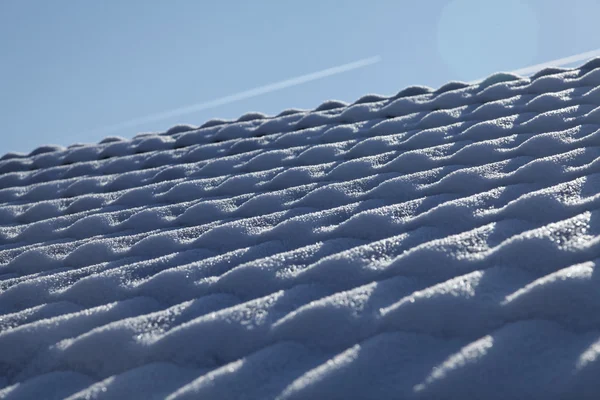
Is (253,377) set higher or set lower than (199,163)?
lower

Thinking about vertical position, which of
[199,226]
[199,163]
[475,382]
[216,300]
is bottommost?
[475,382]

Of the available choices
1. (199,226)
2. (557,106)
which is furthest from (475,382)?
(557,106)

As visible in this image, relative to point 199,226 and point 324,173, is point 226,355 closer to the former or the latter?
point 199,226

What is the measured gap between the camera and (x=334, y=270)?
99cm

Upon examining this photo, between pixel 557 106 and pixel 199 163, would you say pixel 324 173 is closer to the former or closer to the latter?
pixel 199 163

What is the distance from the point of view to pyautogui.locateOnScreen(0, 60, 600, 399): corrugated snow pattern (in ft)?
2.44

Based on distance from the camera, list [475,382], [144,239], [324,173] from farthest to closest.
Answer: [324,173]
[144,239]
[475,382]

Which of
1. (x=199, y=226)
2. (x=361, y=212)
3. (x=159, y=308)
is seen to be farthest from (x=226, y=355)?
(x=199, y=226)

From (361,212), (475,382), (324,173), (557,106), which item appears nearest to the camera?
(475,382)

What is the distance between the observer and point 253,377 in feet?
2.50

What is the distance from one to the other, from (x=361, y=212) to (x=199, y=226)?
41 centimetres

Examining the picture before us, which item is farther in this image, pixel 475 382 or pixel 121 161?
pixel 121 161

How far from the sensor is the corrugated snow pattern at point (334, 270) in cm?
75

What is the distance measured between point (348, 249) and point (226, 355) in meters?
0.35
